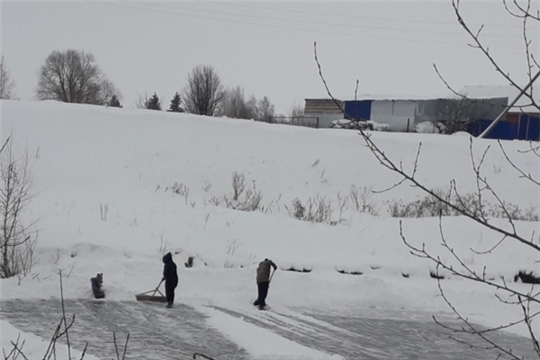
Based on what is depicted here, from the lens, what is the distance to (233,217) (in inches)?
962

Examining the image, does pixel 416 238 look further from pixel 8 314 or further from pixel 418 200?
pixel 8 314

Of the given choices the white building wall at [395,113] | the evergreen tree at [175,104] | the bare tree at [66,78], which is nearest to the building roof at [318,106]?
the white building wall at [395,113]

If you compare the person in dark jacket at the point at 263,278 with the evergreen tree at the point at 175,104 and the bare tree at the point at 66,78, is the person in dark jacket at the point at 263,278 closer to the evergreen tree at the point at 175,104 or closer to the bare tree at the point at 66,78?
the evergreen tree at the point at 175,104

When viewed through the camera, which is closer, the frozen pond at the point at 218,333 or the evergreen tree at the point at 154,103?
the frozen pond at the point at 218,333

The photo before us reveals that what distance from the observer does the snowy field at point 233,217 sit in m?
18.7

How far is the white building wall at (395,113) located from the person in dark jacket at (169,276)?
35976mm

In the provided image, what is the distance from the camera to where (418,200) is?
3159 cm

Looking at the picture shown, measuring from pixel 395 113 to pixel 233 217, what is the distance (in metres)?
28.7

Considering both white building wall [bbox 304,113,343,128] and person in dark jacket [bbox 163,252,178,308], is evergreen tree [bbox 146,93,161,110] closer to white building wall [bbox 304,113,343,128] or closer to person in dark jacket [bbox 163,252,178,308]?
white building wall [bbox 304,113,343,128]

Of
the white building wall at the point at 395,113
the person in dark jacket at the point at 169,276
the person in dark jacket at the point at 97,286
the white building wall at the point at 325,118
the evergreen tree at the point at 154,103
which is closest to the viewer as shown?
the person in dark jacket at the point at 169,276

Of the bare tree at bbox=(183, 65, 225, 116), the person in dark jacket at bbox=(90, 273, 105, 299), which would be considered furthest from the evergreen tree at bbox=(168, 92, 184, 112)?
the person in dark jacket at bbox=(90, 273, 105, 299)

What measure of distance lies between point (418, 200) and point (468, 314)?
13.7 metres

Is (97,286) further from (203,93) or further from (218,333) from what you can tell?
(203,93)

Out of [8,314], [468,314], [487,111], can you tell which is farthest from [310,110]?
[8,314]
